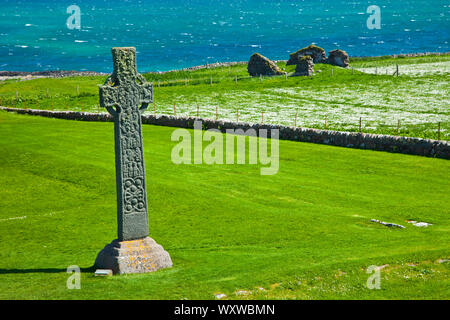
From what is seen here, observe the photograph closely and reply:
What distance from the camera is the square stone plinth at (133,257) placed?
1599 cm

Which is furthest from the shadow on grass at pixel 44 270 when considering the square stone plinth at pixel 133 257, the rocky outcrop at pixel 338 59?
the rocky outcrop at pixel 338 59

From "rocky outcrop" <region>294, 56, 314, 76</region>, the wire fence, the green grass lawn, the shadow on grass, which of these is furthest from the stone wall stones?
"rocky outcrop" <region>294, 56, 314, 76</region>

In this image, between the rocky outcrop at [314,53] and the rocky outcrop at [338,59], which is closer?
the rocky outcrop at [338,59]

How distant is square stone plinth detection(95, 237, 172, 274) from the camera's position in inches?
630

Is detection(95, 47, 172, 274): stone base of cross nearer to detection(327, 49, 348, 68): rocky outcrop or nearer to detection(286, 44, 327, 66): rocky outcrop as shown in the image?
detection(327, 49, 348, 68): rocky outcrop

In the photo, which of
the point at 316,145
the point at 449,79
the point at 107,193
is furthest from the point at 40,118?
the point at 449,79

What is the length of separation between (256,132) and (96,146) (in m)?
11.5

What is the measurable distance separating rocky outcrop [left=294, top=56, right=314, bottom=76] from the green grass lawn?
43889 millimetres

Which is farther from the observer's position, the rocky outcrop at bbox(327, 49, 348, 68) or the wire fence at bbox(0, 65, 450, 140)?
the rocky outcrop at bbox(327, 49, 348, 68)

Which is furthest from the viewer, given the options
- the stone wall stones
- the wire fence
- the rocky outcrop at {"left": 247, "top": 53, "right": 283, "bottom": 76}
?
the rocky outcrop at {"left": 247, "top": 53, "right": 283, "bottom": 76}

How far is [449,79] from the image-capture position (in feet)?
240

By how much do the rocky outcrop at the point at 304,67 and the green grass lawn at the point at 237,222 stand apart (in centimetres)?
4389

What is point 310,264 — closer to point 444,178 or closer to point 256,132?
point 444,178

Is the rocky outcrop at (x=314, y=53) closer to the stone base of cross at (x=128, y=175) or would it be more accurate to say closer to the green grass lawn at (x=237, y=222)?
the green grass lawn at (x=237, y=222)
